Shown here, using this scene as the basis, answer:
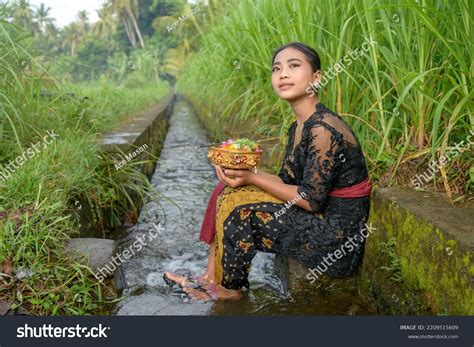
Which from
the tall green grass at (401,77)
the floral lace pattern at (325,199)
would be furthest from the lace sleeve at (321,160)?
the tall green grass at (401,77)

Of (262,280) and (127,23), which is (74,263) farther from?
(127,23)

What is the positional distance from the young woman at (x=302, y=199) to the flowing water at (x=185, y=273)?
11cm

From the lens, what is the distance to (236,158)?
2.16m

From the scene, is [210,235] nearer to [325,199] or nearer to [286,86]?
[325,199]

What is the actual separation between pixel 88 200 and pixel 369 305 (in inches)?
65.3

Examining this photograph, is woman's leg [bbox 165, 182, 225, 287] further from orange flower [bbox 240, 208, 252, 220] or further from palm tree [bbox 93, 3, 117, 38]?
palm tree [bbox 93, 3, 117, 38]

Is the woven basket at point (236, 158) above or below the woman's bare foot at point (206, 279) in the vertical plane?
above

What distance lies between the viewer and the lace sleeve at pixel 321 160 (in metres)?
2.08

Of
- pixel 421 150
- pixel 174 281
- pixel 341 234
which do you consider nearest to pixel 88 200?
pixel 174 281

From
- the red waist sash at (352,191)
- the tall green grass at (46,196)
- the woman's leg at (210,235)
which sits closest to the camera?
the tall green grass at (46,196)

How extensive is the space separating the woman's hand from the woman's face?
38 centimetres

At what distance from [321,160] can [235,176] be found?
1.29ft

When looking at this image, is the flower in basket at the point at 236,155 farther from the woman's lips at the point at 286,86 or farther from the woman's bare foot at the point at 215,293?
the woman's bare foot at the point at 215,293

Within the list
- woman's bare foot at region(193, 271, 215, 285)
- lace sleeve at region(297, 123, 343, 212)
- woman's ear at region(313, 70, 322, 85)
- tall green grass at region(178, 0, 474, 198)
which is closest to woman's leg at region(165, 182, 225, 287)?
woman's bare foot at region(193, 271, 215, 285)
